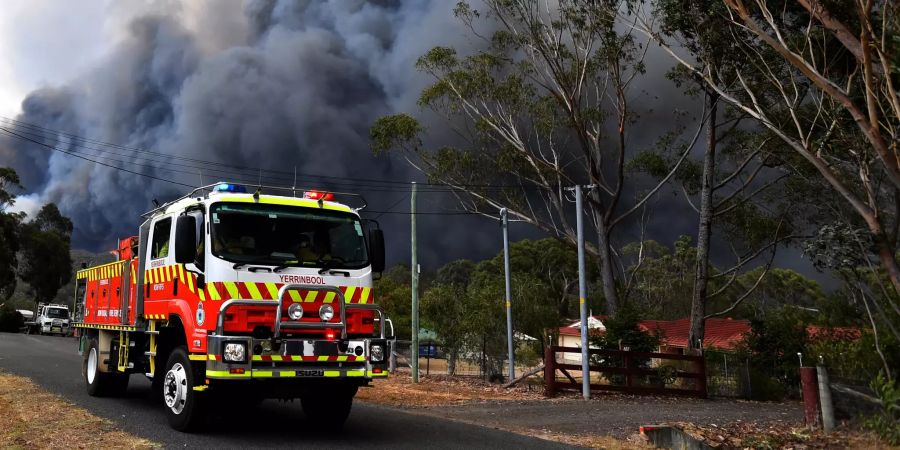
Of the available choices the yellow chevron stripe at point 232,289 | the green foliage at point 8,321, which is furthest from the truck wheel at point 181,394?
the green foliage at point 8,321

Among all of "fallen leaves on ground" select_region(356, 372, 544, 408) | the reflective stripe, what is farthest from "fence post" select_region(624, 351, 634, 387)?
the reflective stripe

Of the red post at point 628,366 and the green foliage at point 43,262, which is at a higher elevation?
the green foliage at point 43,262

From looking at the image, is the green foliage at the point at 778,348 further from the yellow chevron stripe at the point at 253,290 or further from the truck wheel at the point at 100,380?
the yellow chevron stripe at the point at 253,290

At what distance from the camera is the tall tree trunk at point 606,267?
82.6 ft

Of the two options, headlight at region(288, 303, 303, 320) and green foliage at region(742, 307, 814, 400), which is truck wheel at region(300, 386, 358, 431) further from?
green foliage at region(742, 307, 814, 400)

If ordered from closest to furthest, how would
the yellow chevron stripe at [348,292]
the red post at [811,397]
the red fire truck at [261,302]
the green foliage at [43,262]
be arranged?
the red fire truck at [261,302] < the yellow chevron stripe at [348,292] < the red post at [811,397] < the green foliage at [43,262]

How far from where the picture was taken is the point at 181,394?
8.38m

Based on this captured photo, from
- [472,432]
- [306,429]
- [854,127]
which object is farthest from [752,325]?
[306,429]

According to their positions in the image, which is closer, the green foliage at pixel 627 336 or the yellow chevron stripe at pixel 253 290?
the yellow chevron stripe at pixel 253 290

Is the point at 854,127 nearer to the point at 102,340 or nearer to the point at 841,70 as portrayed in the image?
the point at 841,70

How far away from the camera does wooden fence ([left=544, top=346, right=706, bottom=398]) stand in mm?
17812

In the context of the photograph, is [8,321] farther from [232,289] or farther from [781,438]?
[781,438]

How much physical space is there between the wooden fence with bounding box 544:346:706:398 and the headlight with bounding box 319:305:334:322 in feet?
33.8

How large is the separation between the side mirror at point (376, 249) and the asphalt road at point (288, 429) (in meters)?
2.16
